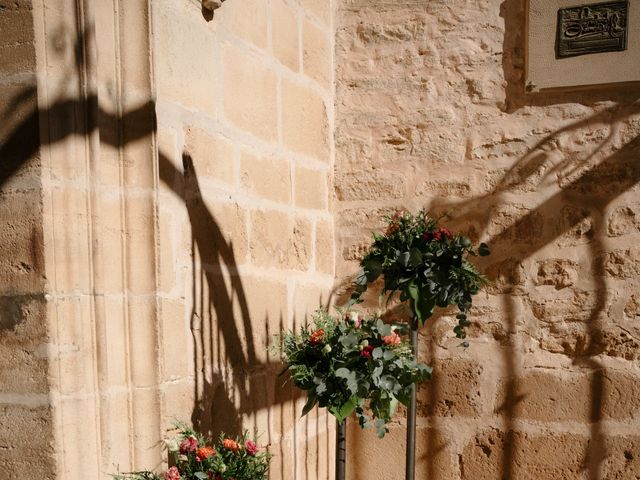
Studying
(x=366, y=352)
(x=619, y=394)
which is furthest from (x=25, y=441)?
(x=619, y=394)

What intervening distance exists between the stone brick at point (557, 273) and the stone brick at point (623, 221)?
184mm

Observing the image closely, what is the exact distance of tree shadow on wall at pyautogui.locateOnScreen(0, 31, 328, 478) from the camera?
1.64 meters

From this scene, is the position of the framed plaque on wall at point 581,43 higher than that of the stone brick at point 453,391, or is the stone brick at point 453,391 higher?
the framed plaque on wall at point 581,43

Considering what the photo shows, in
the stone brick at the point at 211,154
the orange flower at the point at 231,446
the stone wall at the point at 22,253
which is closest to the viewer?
the stone wall at the point at 22,253

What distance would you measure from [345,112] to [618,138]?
1.05m

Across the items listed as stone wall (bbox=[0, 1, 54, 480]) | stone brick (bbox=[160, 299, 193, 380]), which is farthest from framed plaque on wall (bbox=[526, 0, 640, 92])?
stone wall (bbox=[0, 1, 54, 480])

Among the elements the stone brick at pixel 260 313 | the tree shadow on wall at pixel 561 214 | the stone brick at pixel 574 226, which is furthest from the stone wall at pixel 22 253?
the stone brick at pixel 574 226

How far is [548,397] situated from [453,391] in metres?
0.35

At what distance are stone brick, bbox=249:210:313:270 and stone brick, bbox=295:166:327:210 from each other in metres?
0.08

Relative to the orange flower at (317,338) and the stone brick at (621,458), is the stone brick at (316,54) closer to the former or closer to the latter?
the orange flower at (317,338)

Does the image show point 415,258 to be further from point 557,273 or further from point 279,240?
point 557,273

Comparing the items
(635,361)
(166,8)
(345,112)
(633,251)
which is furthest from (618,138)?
(166,8)

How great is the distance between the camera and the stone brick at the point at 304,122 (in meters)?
2.56

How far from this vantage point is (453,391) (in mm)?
2730
